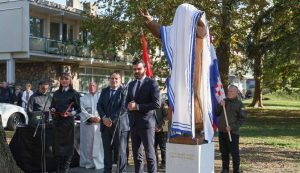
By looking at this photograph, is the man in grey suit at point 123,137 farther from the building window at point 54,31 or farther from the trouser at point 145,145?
the building window at point 54,31

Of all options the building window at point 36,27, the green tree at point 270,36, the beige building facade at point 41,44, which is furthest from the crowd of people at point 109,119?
the building window at point 36,27

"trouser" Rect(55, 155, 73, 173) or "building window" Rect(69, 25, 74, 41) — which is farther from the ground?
"building window" Rect(69, 25, 74, 41)

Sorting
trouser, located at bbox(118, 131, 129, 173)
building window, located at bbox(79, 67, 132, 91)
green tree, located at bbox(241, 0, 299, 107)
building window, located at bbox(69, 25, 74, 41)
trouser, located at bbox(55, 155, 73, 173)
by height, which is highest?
building window, located at bbox(69, 25, 74, 41)

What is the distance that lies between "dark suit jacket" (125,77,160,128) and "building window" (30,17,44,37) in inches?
Answer: 1034

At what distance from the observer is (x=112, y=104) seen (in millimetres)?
8898

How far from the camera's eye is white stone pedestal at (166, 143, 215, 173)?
22.2 feet

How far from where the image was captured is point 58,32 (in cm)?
3594

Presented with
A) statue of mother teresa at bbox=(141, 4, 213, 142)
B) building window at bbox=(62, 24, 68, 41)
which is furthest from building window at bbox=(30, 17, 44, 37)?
statue of mother teresa at bbox=(141, 4, 213, 142)

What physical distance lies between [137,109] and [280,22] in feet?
60.1

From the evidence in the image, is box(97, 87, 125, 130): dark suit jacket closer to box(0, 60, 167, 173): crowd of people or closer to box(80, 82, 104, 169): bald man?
box(0, 60, 167, 173): crowd of people

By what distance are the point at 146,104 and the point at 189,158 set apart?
1.54 meters

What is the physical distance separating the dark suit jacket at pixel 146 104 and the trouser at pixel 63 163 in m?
1.76

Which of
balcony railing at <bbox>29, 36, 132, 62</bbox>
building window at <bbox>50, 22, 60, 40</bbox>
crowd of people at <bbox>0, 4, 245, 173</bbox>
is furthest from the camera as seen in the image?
building window at <bbox>50, 22, 60, 40</bbox>

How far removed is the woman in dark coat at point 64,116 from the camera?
9094 millimetres
